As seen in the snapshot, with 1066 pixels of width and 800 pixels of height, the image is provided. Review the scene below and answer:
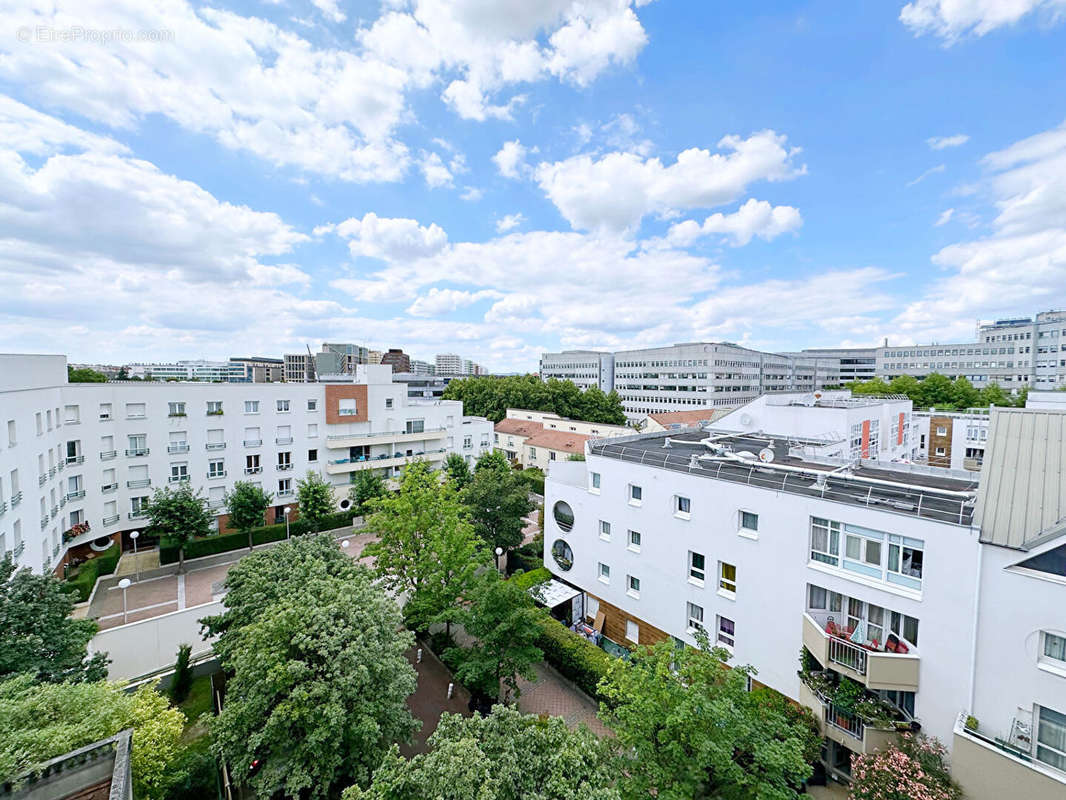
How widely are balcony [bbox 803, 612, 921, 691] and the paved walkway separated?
61.7 feet

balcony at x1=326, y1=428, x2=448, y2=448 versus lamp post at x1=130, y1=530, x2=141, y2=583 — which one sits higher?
balcony at x1=326, y1=428, x2=448, y2=448

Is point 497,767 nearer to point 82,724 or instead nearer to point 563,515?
point 82,724

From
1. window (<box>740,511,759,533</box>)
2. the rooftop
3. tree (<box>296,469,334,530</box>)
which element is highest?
the rooftop

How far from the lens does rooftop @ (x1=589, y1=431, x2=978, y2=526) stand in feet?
42.9

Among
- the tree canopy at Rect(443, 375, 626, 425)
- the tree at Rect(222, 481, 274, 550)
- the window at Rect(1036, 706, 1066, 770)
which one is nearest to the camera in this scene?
the window at Rect(1036, 706, 1066, 770)

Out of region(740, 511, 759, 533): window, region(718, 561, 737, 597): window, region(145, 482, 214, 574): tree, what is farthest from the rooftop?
region(145, 482, 214, 574): tree

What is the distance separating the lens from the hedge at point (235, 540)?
29203 mm

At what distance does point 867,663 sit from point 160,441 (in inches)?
1563

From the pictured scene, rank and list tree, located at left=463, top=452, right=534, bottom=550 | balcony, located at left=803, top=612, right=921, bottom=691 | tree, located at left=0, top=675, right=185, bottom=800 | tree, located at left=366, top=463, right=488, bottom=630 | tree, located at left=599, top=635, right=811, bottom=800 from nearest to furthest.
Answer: tree, located at left=0, top=675, right=185, bottom=800
tree, located at left=599, top=635, right=811, bottom=800
balcony, located at left=803, top=612, right=921, bottom=691
tree, located at left=366, top=463, right=488, bottom=630
tree, located at left=463, top=452, right=534, bottom=550

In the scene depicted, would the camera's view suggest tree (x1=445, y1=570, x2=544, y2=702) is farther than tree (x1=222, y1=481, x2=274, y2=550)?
No

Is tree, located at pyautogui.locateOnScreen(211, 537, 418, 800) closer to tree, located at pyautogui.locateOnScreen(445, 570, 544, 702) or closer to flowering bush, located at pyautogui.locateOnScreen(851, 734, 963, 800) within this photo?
tree, located at pyautogui.locateOnScreen(445, 570, 544, 702)

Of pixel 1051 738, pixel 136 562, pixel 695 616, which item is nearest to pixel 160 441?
pixel 136 562

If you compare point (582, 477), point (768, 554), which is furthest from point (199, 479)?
point (768, 554)

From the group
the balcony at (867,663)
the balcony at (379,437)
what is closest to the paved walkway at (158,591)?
the balcony at (379,437)
